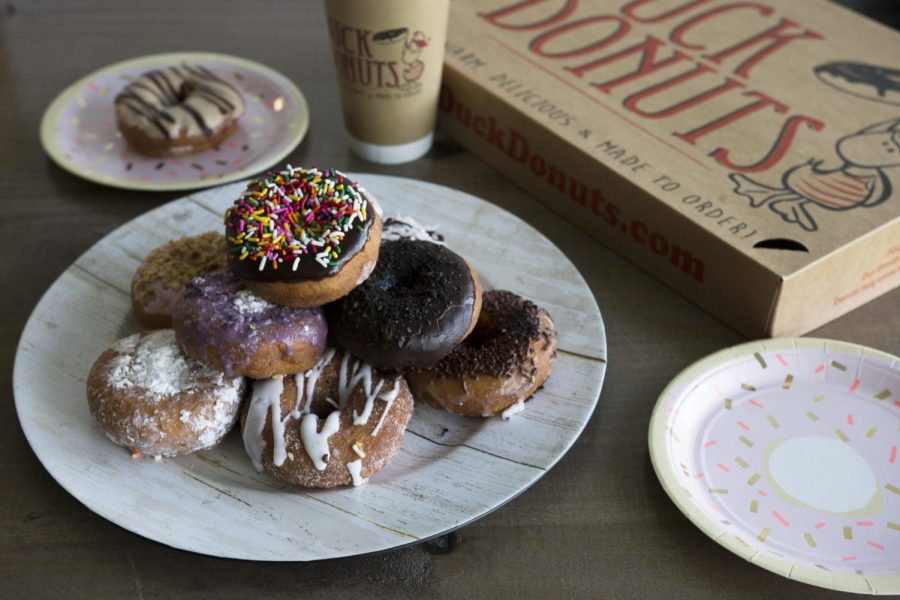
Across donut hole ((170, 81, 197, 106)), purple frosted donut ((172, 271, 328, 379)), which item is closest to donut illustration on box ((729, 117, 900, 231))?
purple frosted donut ((172, 271, 328, 379))

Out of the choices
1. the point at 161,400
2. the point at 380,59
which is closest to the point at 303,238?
the point at 161,400

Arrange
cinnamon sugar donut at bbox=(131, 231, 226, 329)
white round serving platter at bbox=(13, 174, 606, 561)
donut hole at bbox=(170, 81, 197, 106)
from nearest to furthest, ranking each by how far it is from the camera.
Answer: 1. white round serving platter at bbox=(13, 174, 606, 561)
2. cinnamon sugar donut at bbox=(131, 231, 226, 329)
3. donut hole at bbox=(170, 81, 197, 106)

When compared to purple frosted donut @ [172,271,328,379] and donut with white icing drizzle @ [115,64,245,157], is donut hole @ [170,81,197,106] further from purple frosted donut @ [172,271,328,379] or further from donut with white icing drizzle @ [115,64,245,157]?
purple frosted donut @ [172,271,328,379]

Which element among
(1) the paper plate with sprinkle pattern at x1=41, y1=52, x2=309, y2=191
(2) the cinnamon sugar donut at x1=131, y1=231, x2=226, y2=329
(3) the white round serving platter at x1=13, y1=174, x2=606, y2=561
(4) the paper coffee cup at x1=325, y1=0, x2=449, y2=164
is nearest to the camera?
→ (3) the white round serving platter at x1=13, y1=174, x2=606, y2=561

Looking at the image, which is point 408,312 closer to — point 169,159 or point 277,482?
point 277,482

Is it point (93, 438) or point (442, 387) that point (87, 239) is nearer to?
point (93, 438)

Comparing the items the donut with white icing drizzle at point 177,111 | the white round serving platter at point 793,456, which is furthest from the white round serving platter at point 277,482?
the donut with white icing drizzle at point 177,111
